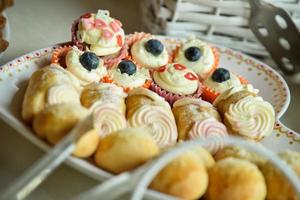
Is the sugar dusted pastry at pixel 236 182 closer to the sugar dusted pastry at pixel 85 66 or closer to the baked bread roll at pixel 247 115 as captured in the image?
the baked bread roll at pixel 247 115

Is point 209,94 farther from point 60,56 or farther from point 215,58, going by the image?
point 60,56

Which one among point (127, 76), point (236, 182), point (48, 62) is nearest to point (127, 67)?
point (127, 76)

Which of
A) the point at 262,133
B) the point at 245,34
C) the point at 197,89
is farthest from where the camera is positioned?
the point at 245,34

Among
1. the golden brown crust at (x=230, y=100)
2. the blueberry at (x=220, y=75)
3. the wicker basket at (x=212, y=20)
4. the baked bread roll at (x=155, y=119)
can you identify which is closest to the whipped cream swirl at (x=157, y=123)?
the baked bread roll at (x=155, y=119)

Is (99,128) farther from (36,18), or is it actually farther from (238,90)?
(36,18)

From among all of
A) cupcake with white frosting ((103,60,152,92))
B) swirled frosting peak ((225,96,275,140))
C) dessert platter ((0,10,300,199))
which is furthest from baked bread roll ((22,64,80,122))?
swirled frosting peak ((225,96,275,140))

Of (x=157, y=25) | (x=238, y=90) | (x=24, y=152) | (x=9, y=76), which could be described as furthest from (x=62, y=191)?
(x=157, y=25)
